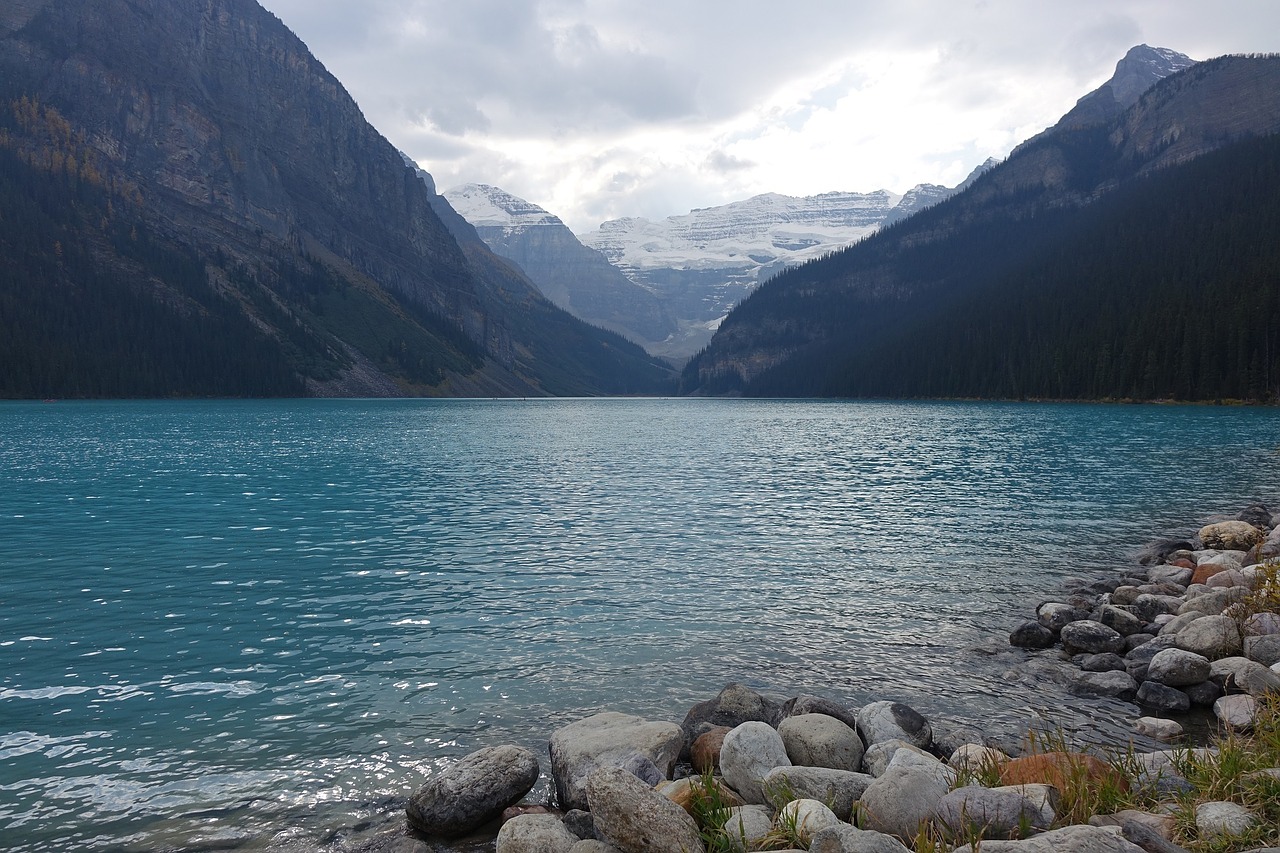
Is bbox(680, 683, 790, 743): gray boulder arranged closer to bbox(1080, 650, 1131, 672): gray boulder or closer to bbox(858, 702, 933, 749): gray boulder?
bbox(858, 702, 933, 749): gray boulder

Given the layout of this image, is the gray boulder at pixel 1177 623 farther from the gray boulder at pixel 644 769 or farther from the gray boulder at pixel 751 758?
the gray boulder at pixel 644 769

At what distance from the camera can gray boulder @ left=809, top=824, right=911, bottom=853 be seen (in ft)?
24.1

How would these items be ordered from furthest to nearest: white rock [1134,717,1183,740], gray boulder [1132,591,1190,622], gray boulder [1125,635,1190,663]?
gray boulder [1132,591,1190,622] → gray boulder [1125,635,1190,663] → white rock [1134,717,1183,740]

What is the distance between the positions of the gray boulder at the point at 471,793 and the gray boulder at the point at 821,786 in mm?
3739

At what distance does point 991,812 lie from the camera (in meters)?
8.24

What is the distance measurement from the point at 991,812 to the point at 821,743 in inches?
132

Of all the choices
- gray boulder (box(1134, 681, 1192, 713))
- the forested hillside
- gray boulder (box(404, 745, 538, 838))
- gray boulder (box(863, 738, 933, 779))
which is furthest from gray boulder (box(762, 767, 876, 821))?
the forested hillside

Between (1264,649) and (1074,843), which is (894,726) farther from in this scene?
(1264,649)

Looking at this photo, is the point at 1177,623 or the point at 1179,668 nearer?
the point at 1179,668

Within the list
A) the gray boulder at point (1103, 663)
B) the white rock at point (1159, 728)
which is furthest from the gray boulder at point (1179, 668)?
the white rock at point (1159, 728)

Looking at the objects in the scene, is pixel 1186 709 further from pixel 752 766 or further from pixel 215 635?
pixel 215 635

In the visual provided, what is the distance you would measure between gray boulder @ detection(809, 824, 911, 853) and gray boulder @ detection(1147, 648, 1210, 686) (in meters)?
10.1

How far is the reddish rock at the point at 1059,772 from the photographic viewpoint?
354 inches

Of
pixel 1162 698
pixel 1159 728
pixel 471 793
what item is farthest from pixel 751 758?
pixel 1162 698
